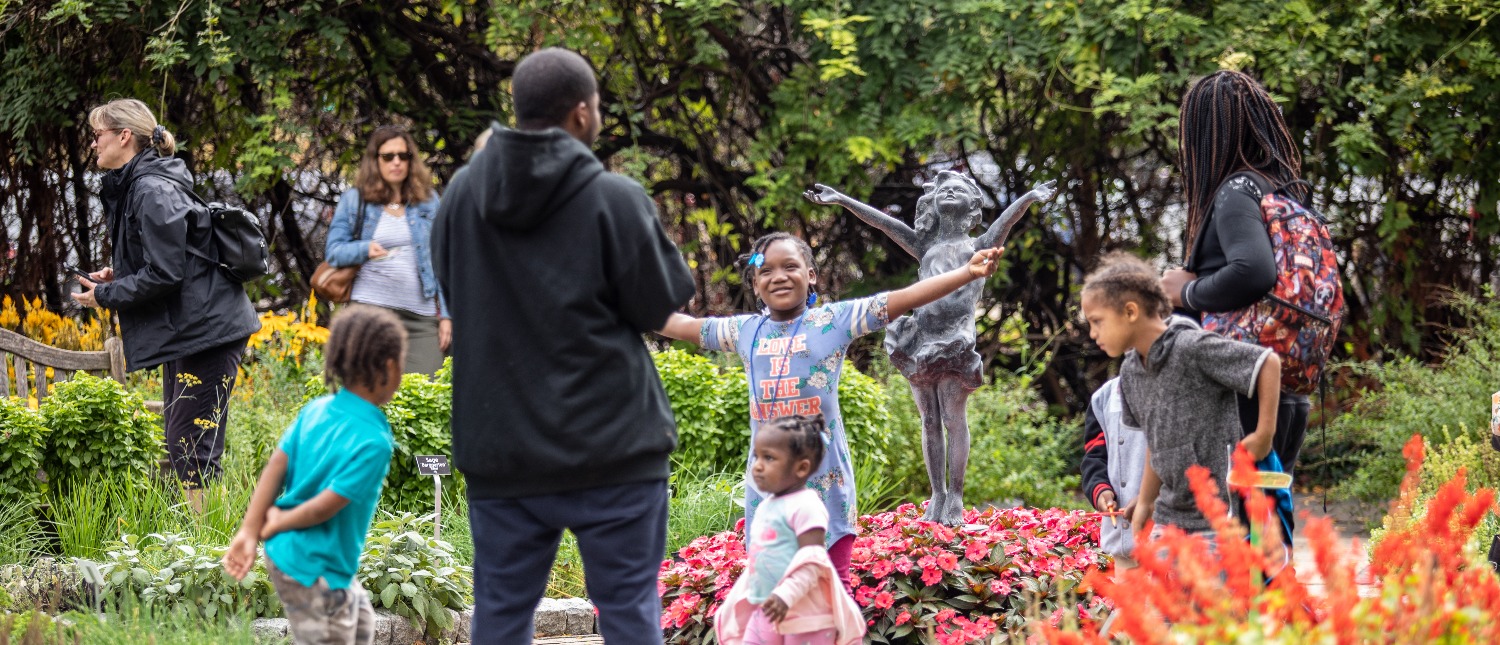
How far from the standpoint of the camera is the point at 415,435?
589cm

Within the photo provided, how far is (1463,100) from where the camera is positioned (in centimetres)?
757

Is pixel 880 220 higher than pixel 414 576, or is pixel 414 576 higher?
pixel 880 220

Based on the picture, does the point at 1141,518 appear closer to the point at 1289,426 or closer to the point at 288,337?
the point at 1289,426

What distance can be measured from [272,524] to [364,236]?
313cm

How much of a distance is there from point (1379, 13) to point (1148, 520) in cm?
528

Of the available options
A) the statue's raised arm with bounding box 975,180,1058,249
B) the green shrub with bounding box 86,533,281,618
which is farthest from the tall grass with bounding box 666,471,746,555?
the green shrub with bounding box 86,533,281,618

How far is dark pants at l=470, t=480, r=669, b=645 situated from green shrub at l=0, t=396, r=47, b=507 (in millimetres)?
3014

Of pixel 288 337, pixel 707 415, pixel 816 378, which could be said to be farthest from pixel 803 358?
pixel 288 337

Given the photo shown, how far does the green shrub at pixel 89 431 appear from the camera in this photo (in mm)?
5156

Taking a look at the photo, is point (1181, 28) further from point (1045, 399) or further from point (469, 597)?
point (469, 597)

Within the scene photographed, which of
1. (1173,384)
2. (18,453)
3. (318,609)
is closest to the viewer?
(318,609)

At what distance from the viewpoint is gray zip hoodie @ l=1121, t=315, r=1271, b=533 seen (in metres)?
3.12

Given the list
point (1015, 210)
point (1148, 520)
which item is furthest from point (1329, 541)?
point (1015, 210)

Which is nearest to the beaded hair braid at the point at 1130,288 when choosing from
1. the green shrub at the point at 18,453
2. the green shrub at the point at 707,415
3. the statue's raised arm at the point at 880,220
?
the statue's raised arm at the point at 880,220
